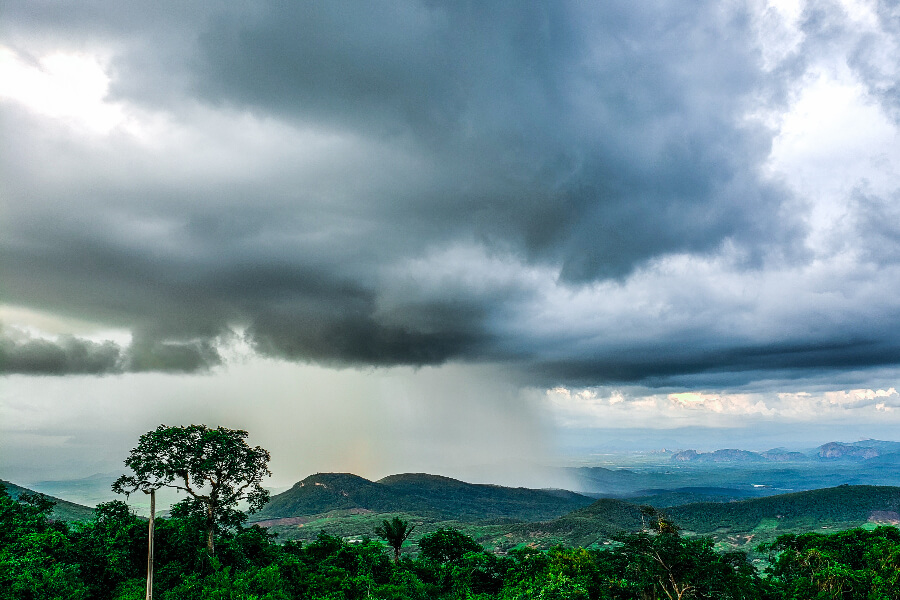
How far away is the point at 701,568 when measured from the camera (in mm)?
47281

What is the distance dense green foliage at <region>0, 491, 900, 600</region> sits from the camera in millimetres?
38938

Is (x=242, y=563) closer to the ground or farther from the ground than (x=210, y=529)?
closer to the ground

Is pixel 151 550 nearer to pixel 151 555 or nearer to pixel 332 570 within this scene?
pixel 151 555

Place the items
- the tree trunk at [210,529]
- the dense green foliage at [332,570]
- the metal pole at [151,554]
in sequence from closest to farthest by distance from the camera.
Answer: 1. the metal pole at [151,554]
2. the dense green foliage at [332,570]
3. the tree trunk at [210,529]

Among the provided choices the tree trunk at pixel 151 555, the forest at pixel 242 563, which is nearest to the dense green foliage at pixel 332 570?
the forest at pixel 242 563

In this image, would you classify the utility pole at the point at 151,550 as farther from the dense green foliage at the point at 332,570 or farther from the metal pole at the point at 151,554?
the dense green foliage at the point at 332,570

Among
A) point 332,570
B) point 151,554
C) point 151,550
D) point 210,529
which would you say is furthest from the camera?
point 210,529

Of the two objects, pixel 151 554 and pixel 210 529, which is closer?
pixel 151 554

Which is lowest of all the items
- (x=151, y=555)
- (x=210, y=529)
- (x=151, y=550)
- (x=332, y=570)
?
(x=332, y=570)

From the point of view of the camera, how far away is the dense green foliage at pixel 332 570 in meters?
38.9

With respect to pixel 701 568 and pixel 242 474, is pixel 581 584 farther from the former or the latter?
pixel 242 474

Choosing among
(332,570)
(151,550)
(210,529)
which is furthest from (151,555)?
(332,570)

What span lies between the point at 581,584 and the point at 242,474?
3803 cm

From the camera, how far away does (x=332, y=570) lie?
164 feet
